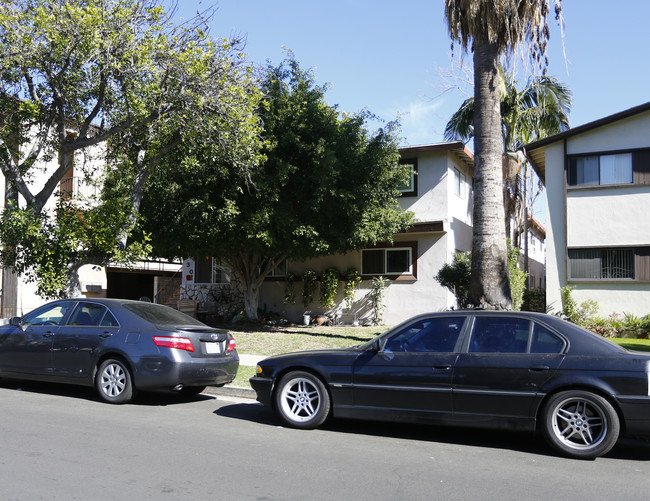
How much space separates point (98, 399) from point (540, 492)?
6.56 m

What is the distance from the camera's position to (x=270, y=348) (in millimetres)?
15430

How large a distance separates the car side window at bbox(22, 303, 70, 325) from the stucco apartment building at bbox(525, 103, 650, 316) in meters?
14.6

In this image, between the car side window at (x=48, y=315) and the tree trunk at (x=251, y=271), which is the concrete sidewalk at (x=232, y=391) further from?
the tree trunk at (x=251, y=271)

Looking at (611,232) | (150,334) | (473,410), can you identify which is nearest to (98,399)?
(150,334)

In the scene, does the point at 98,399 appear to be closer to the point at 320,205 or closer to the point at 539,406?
the point at 539,406

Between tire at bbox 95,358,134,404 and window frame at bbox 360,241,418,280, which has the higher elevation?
window frame at bbox 360,241,418,280

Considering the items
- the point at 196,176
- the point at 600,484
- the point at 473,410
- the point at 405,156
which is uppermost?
the point at 405,156

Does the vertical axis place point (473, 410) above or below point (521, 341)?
below

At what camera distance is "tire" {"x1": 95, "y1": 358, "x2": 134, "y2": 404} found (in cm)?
856

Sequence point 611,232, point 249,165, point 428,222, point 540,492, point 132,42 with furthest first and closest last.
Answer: point 428,222
point 611,232
point 249,165
point 132,42
point 540,492

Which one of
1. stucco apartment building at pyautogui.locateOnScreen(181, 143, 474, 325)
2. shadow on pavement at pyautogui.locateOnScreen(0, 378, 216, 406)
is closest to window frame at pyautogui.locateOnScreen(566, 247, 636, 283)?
stucco apartment building at pyautogui.locateOnScreen(181, 143, 474, 325)

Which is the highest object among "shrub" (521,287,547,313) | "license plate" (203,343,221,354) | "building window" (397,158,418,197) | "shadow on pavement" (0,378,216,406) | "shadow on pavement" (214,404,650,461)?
"building window" (397,158,418,197)

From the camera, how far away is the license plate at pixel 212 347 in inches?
350

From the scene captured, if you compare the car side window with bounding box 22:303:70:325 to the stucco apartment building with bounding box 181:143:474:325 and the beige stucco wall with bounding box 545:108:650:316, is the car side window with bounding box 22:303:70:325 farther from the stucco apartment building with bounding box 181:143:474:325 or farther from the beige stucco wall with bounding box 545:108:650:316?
the beige stucco wall with bounding box 545:108:650:316
